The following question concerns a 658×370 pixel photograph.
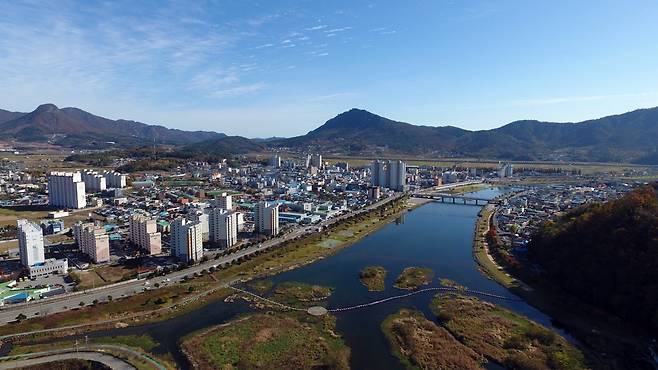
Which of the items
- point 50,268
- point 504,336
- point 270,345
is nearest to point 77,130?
point 50,268

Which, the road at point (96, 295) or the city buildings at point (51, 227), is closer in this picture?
the road at point (96, 295)

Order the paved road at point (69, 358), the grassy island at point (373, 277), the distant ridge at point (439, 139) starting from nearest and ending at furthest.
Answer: the paved road at point (69, 358) < the grassy island at point (373, 277) < the distant ridge at point (439, 139)

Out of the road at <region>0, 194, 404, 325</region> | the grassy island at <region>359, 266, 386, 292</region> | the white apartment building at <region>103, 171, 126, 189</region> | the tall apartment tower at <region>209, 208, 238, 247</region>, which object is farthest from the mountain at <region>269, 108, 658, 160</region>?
the road at <region>0, 194, 404, 325</region>

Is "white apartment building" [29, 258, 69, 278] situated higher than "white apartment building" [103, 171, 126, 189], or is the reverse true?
"white apartment building" [103, 171, 126, 189]

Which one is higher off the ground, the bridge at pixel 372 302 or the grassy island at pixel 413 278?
the grassy island at pixel 413 278

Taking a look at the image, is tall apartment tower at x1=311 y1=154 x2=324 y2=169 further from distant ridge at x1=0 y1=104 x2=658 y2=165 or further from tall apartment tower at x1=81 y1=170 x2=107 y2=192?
tall apartment tower at x1=81 y1=170 x2=107 y2=192

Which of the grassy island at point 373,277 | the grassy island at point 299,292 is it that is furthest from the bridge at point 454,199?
the grassy island at point 299,292

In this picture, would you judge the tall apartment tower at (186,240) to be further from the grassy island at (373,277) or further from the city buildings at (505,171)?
the city buildings at (505,171)
